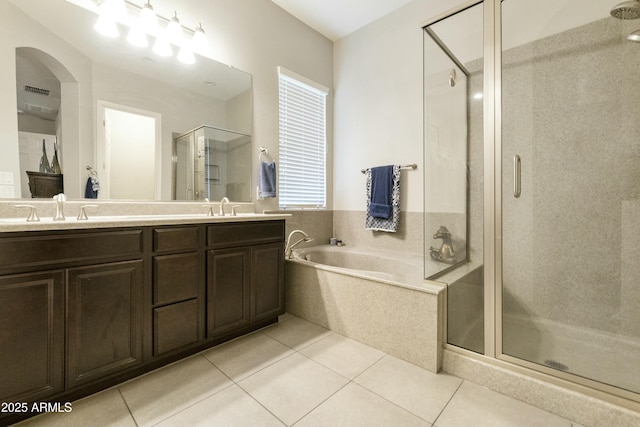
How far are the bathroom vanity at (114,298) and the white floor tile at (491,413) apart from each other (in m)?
1.30

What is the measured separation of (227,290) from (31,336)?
872mm

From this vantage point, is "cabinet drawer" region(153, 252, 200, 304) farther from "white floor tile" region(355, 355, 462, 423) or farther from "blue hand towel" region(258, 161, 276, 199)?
"white floor tile" region(355, 355, 462, 423)

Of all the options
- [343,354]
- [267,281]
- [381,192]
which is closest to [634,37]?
[381,192]

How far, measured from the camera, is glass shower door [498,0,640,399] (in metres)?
1.59

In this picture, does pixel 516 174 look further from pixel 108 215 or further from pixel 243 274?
pixel 108 215

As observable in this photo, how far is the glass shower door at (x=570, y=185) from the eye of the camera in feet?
5.22

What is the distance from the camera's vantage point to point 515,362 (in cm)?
138

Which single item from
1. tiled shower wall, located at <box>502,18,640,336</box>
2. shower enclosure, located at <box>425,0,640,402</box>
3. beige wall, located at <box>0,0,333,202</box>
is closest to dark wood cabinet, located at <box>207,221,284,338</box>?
beige wall, located at <box>0,0,333,202</box>

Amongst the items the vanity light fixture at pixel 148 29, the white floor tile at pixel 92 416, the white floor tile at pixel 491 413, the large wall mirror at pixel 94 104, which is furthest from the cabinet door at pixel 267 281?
the vanity light fixture at pixel 148 29

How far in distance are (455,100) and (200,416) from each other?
2.60m

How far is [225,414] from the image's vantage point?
3.91 ft

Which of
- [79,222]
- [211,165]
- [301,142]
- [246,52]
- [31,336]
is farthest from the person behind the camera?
[301,142]

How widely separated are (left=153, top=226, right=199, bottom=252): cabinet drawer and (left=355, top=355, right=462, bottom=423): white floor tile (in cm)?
124

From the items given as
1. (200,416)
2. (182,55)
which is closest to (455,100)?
(182,55)
